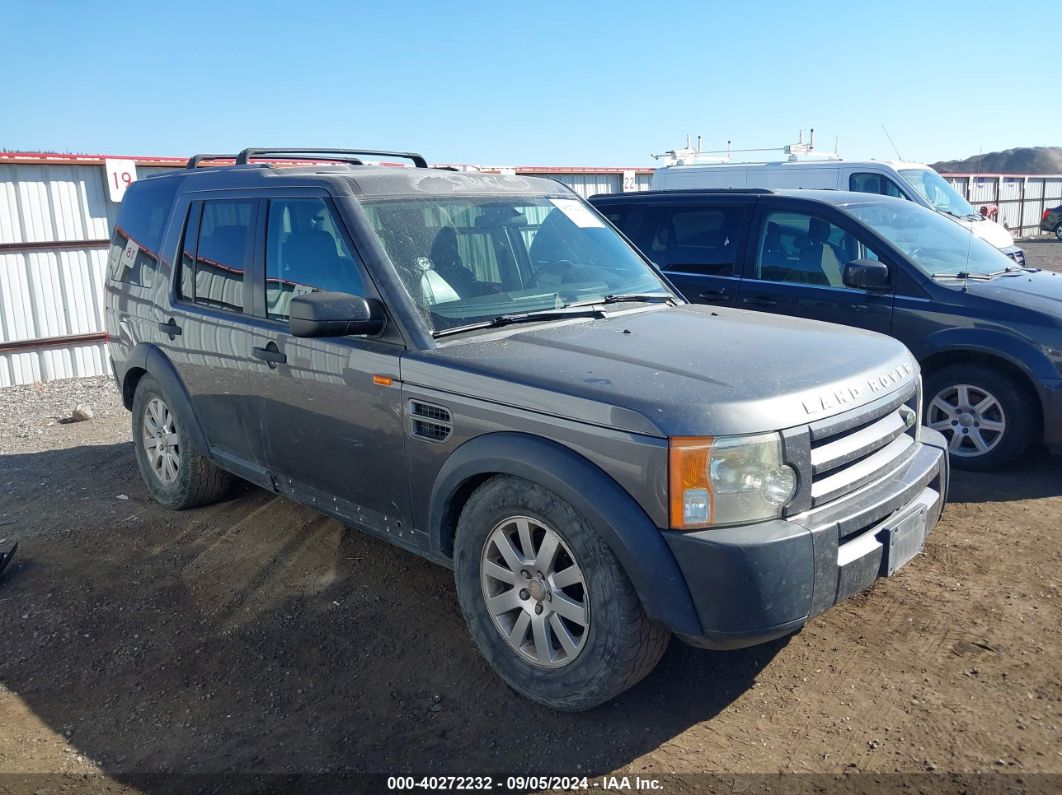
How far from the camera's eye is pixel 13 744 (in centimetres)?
324

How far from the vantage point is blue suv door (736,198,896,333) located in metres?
6.20

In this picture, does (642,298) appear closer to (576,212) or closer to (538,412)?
(576,212)

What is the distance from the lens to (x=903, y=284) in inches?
239

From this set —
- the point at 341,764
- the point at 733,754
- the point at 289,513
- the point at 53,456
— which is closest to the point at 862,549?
the point at 733,754

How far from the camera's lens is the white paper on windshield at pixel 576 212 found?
472 centimetres

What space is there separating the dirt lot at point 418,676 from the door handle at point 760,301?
215 centimetres

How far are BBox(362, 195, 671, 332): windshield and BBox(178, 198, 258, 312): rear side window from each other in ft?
3.21

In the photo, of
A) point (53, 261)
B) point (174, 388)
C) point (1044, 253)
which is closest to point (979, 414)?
point (174, 388)

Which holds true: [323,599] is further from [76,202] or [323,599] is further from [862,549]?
[76,202]

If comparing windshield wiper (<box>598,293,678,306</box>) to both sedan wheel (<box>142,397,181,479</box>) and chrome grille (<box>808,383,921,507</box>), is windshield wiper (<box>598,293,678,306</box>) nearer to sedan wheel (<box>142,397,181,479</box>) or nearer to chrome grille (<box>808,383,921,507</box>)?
chrome grille (<box>808,383,921,507</box>)

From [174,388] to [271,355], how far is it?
123cm

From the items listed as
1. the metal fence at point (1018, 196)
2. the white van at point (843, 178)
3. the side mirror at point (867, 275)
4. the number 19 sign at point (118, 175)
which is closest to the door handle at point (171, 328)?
the side mirror at point (867, 275)

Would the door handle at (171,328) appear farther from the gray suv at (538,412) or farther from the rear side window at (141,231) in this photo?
the rear side window at (141,231)

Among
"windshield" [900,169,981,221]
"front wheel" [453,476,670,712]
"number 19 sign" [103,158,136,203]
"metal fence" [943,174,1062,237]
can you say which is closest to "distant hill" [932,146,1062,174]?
"metal fence" [943,174,1062,237]
